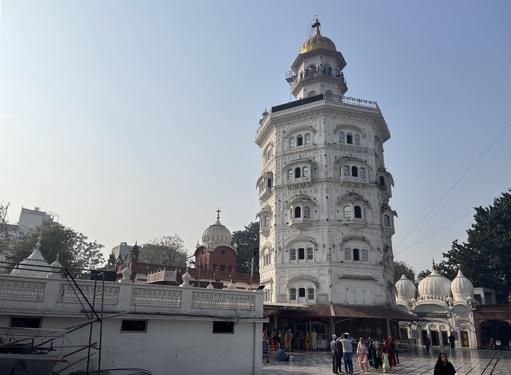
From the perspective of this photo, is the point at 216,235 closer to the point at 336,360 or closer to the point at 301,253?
the point at 301,253

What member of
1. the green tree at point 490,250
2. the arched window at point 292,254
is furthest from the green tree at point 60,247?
the green tree at point 490,250

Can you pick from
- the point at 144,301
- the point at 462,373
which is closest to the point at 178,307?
the point at 144,301

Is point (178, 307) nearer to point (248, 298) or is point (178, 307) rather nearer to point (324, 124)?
point (248, 298)

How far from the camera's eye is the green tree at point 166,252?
196 ft

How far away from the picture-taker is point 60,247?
49.5m

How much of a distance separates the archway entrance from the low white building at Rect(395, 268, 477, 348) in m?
2.28

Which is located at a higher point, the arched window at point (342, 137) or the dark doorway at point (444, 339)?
the arched window at point (342, 137)

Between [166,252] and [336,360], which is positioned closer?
[336,360]

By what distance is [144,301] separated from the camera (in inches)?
541

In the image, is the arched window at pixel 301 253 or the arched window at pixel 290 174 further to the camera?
the arched window at pixel 290 174

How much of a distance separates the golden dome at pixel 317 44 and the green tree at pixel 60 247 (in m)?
36.5

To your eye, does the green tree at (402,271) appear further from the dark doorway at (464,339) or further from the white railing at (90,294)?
the white railing at (90,294)

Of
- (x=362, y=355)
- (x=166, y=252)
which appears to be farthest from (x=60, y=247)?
(x=362, y=355)

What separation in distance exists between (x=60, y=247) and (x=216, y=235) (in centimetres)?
1941
